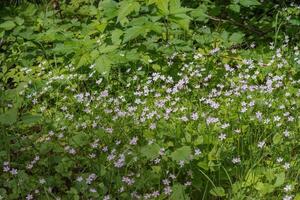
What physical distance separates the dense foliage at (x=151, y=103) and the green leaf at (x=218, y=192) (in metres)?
0.01

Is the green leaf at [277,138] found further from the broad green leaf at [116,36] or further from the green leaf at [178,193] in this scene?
the broad green leaf at [116,36]

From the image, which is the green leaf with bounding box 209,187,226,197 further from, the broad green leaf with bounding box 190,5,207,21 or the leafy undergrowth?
the broad green leaf with bounding box 190,5,207,21

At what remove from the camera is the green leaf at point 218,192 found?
10.00 feet

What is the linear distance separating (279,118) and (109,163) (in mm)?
1234

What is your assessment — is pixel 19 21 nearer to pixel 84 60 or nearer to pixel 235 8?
pixel 84 60

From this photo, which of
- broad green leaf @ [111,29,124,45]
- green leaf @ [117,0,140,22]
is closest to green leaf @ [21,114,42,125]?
green leaf @ [117,0,140,22]

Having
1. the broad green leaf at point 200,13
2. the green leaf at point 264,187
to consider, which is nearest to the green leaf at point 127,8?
the broad green leaf at point 200,13

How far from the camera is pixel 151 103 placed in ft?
14.3

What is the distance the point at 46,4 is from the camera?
6336 millimetres

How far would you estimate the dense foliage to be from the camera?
3.31 meters

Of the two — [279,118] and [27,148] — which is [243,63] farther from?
[27,148]

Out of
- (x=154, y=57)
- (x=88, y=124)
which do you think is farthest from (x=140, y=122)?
(x=154, y=57)

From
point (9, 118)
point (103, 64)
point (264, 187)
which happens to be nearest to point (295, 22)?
point (103, 64)

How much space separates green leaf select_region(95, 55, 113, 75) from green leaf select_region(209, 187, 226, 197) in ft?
5.89
